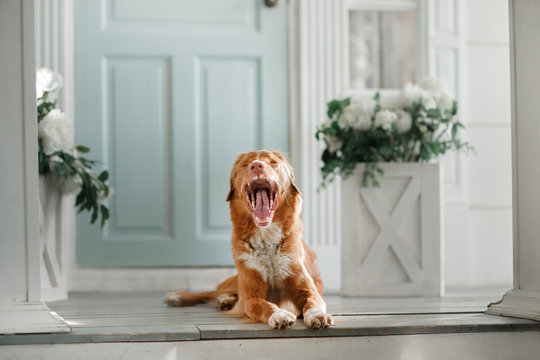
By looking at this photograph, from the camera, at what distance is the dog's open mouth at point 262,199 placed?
6.15 ft

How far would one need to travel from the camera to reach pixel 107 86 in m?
2.91

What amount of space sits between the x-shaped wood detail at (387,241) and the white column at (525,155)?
0.57 metres

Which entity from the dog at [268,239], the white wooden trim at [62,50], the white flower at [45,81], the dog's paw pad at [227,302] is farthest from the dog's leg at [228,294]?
the white flower at [45,81]

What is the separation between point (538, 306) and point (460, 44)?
5.08 feet

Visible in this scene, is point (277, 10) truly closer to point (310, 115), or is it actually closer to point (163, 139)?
point (310, 115)

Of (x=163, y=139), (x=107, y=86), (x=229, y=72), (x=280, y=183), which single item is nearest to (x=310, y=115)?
(x=229, y=72)

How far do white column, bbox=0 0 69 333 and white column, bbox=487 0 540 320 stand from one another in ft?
4.28

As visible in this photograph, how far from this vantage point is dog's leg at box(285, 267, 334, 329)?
1.72 m

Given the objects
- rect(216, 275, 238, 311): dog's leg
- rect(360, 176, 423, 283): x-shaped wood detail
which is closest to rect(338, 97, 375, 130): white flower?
rect(360, 176, 423, 283): x-shaped wood detail

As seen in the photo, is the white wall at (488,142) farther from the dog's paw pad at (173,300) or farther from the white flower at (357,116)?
the dog's paw pad at (173,300)

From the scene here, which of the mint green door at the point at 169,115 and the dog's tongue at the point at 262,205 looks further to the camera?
the mint green door at the point at 169,115

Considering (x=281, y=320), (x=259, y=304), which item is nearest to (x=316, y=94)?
(x=259, y=304)

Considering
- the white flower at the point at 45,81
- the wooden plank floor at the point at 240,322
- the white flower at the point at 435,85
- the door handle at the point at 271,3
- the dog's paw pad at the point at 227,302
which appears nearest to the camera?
the wooden plank floor at the point at 240,322

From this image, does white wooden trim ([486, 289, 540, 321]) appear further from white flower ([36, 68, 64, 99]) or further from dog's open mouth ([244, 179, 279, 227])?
white flower ([36, 68, 64, 99])
